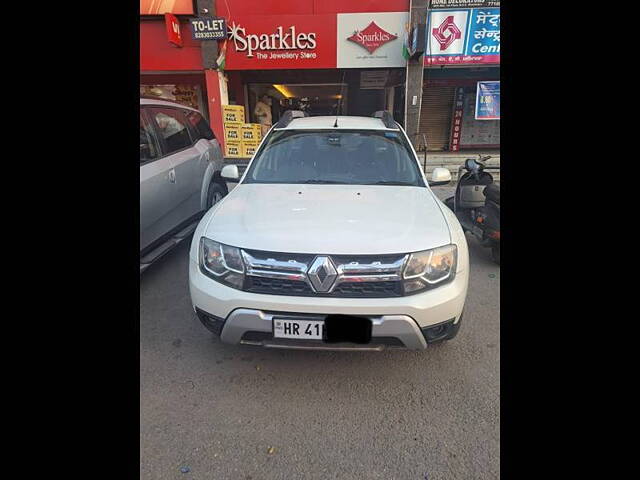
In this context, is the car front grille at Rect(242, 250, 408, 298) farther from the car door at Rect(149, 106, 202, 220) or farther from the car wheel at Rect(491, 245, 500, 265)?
the car wheel at Rect(491, 245, 500, 265)

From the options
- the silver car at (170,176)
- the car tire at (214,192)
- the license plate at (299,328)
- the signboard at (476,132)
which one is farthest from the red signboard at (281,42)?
the license plate at (299,328)

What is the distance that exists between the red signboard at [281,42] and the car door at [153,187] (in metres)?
7.13

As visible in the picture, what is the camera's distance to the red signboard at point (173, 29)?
9.02 meters

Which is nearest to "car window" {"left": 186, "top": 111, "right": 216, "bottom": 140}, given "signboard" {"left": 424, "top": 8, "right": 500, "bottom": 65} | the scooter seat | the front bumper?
the front bumper

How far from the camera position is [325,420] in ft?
6.39

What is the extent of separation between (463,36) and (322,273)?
404 inches

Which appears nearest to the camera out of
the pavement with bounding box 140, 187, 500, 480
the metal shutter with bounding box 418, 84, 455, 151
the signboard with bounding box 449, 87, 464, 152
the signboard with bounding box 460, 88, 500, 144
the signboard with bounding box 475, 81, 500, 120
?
the pavement with bounding box 140, 187, 500, 480

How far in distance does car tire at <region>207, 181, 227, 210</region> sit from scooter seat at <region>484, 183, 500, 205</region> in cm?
364

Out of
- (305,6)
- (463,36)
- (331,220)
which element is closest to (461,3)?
(463,36)

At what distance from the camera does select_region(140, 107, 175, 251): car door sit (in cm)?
326

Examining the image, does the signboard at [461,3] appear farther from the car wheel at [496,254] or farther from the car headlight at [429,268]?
the car headlight at [429,268]

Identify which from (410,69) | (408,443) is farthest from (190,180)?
(410,69)

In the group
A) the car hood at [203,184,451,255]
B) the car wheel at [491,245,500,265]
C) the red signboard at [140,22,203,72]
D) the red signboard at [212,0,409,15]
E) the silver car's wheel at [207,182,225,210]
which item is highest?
the red signboard at [212,0,409,15]
